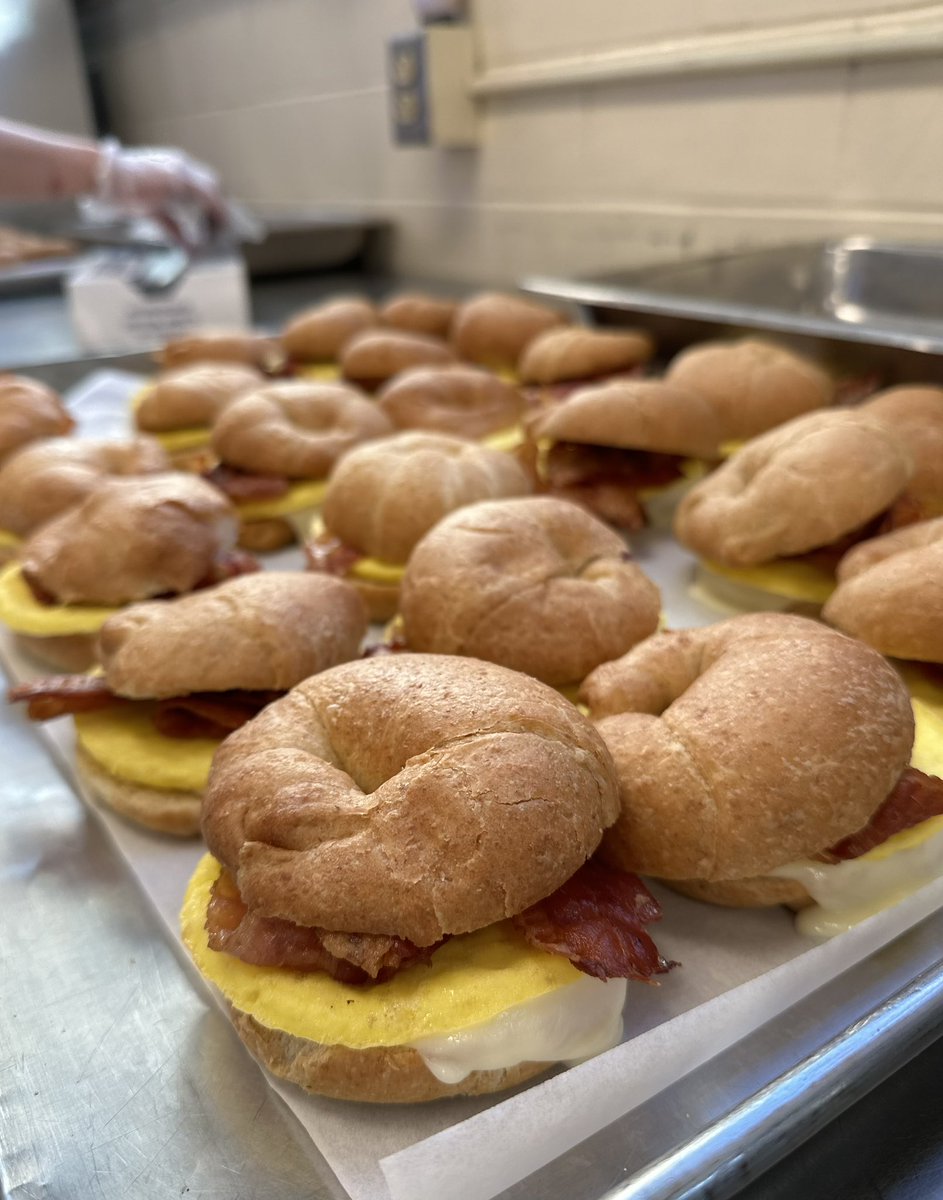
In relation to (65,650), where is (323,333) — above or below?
above

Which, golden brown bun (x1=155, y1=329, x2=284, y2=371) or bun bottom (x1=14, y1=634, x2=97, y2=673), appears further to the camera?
golden brown bun (x1=155, y1=329, x2=284, y2=371)

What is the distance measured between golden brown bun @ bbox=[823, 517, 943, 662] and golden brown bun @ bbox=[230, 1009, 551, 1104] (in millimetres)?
1054

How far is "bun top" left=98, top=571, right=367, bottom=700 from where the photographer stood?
1832 mm


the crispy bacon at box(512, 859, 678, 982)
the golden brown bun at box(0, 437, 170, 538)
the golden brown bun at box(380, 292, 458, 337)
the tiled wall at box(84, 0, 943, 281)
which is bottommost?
the crispy bacon at box(512, 859, 678, 982)

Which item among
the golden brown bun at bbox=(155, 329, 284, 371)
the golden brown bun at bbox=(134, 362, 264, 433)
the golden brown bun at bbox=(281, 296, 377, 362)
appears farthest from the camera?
the golden brown bun at bbox=(281, 296, 377, 362)

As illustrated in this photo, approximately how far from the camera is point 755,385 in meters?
3.05

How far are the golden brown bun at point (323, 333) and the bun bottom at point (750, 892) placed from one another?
142 inches

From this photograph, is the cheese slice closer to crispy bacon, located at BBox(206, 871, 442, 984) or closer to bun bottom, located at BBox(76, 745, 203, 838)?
bun bottom, located at BBox(76, 745, 203, 838)

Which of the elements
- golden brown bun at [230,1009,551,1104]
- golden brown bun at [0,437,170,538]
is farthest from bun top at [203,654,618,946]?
golden brown bun at [0,437,170,538]

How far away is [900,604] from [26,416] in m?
3.06

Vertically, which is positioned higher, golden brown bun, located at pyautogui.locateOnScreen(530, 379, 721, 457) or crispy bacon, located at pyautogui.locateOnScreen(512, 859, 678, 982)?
golden brown bun, located at pyautogui.locateOnScreen(530, 379, 721, 457)

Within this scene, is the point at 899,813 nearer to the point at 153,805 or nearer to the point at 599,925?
the point at 599,925

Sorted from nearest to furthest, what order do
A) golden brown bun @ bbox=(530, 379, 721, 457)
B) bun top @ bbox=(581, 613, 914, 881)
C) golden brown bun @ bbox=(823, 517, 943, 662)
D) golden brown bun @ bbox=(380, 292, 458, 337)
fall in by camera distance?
bun top @ bbox=(581, 613, 914, 881), golden brown bun @ bbox=(823, 517, 943, 662), golden brown bun @ bbox=(530, 379, 721, 457), golden brown bun @ bbox=(380, 292, 458, 337)

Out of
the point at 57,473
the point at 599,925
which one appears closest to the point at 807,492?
the point at 599,925
